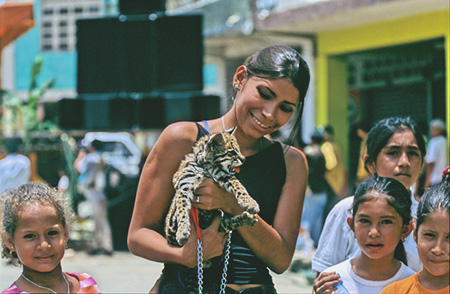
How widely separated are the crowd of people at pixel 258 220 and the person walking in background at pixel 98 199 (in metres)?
7.33

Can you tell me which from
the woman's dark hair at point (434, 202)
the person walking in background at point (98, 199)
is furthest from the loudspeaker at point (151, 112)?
the woman's dark hair at point (434, 202)

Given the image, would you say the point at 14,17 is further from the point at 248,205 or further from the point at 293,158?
the point at 248,205

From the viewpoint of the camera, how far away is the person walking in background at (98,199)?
32.1ft

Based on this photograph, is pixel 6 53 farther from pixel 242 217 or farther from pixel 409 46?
pixel 242 217

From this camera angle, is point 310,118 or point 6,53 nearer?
point 310,118

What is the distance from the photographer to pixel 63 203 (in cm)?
257

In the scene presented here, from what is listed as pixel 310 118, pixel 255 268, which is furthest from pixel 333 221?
pixel 310 118

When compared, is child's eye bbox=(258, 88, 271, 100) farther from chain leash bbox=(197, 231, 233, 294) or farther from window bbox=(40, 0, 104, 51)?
window bbox=(40, 0, 104, 51)

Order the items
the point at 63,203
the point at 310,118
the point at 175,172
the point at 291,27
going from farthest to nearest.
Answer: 1. the point at 310,118
2. the point at 291,27
3. the point at 63,203
4. the point at 175,172

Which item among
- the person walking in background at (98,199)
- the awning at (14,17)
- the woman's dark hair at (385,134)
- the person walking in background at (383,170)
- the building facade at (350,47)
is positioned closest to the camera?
the person walking in background at (383,170)

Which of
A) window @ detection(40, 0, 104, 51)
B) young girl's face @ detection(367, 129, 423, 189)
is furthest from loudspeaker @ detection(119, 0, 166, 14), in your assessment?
window @ detection(40, 0, 104, 51)

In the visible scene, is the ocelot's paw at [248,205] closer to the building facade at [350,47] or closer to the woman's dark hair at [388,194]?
the woman's dark hair at [388,194]

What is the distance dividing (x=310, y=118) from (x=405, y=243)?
32.5 ft

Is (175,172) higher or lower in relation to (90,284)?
higher
